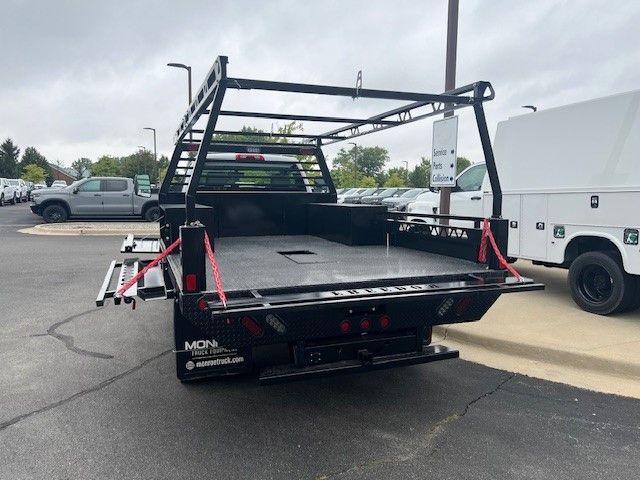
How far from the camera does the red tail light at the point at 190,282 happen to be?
9.30 feet

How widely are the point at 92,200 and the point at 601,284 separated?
17587 mm

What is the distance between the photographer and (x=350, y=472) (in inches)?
112

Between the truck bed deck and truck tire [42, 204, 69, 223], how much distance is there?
15.7m

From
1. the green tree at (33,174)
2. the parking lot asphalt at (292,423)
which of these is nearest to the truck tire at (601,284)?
the parking lot asphalt at (292,423)

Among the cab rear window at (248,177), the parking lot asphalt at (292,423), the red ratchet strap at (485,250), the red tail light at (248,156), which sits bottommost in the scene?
the parking lot asphalt at (292,423)

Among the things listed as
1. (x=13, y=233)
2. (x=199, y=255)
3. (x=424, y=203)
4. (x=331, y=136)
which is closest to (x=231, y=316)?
(x=199, y=255)

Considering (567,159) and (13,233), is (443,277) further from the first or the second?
(13,233)

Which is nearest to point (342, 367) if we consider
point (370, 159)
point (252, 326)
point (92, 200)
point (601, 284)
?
point (252, 326)

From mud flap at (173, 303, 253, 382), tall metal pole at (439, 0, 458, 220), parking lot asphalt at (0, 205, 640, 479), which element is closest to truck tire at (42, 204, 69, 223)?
parking lot asphalt at (0, 205, 640, 479)

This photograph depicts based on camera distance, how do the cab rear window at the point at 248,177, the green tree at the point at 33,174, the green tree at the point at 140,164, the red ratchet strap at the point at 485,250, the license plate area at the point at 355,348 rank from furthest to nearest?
the green tree at the point at 33,174 → the green tree at the point at 140,164 → the cab rear window at the point at 248,177 → the red ratchet strap at the point at 485,250 → the license plate area at the point at 355,348

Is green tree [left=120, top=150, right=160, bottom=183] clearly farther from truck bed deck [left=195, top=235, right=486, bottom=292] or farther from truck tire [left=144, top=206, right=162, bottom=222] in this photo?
truck bed deck [left=195, top=235, right=486, bottom=292]

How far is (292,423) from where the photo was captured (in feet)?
11.3

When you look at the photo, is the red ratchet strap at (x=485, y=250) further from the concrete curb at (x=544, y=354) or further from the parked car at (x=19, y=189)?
Result: the parked car at (x=19, y=189)

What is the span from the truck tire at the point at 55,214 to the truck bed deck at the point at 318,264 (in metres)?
15.7
